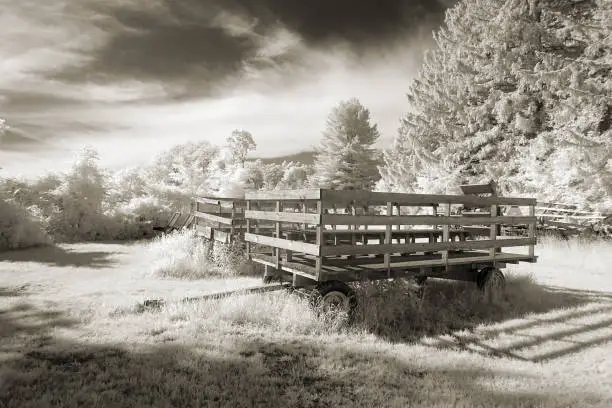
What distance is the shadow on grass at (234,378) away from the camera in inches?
148

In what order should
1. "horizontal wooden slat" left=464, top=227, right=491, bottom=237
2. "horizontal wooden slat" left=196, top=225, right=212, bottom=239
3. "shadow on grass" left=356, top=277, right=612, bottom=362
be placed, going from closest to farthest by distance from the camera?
1. "shadow on grass" left=356, top=277, right=612, bottom=362
2. "horizontal wooden slat" left=464, top=227, right=491, bottom=237
3. "horizontal wooden slat" left=196, top=225, right=212, bottom=239

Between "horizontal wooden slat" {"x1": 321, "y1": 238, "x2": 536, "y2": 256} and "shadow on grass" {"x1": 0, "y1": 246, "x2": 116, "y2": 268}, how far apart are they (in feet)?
27.8

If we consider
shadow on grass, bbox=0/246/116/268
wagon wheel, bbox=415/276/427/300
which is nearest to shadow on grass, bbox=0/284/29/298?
shadow on grass, bbox=0/246/116/268

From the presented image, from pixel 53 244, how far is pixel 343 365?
1585cm

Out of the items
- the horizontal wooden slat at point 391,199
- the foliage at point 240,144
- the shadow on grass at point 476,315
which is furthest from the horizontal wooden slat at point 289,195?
the foliage at point 240,144

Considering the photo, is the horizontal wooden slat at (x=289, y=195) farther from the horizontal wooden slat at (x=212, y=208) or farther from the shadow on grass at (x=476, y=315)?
the horizontal wooden slat at (x=212, y=208)

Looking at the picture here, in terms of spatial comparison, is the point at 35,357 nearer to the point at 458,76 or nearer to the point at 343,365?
the point at 343,365

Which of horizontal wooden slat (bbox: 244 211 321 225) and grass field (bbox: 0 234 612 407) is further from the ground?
horizontal wooden slat (bbox: 244 211 321 225)

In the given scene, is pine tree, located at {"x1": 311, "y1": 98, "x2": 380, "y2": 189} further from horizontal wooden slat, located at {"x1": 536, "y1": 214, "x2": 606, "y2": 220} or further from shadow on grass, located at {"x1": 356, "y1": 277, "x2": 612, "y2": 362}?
shadow on grass, located at {"x1": 356, "y1": 277, "x2": 612, "y2": 362}

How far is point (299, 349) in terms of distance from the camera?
526 cm

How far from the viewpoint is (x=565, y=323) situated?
7.03m

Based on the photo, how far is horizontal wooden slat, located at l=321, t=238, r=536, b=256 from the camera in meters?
Result: 6.16

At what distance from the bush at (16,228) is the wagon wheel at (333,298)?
1367cm

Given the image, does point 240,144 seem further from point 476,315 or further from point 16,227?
point 476,315
